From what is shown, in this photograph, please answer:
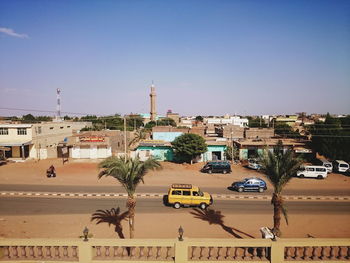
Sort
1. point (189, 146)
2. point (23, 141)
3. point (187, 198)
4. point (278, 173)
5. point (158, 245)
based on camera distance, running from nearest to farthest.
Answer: point (158, 245) → point (278, 173) → point (187, 198) → point (189, 146) → point (23, 141)

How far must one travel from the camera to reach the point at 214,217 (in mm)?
18922

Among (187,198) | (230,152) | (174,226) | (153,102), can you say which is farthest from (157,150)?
(153,102)

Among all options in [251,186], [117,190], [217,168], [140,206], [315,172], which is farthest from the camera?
[217,168]

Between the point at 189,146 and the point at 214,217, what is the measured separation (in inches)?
734

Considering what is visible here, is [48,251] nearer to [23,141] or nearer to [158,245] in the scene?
[158,245]

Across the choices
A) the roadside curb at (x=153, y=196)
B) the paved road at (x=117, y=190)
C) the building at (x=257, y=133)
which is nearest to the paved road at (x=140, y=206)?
the roadside curb at (x=153, y=196)

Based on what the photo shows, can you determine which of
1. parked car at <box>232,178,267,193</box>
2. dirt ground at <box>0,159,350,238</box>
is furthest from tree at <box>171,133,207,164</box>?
dirt ground at <box>0,159,350,238</box>

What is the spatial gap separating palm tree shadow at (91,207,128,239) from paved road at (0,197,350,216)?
780 millimetres

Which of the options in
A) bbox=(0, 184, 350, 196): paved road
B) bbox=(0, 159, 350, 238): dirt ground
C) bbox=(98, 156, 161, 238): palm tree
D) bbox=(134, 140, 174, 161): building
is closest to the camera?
bbox=(98, 156, 161, 238): palm tree

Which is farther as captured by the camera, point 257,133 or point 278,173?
point 257,133

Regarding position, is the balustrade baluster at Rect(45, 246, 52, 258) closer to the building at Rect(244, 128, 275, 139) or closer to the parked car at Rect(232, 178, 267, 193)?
the parked car at Rect(232, 178, 267, 193)

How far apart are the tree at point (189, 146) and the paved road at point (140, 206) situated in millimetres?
15084

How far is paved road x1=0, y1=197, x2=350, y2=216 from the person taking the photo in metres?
20.0

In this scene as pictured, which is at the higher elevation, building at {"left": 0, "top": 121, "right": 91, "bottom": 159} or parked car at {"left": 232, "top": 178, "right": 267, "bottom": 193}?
building at {"left": 0, "top": 121, "right": 91, "bottom": 159}
